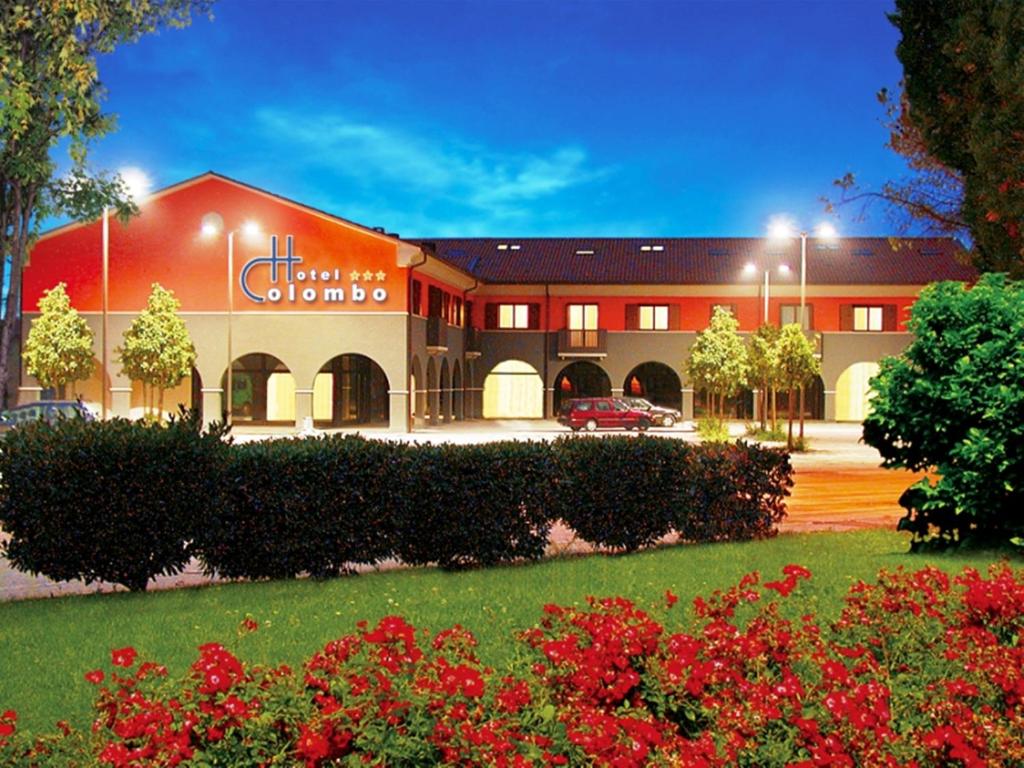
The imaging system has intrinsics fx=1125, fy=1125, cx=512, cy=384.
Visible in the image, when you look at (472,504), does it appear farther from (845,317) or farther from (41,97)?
(845,317)

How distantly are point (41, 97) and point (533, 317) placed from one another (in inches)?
1785

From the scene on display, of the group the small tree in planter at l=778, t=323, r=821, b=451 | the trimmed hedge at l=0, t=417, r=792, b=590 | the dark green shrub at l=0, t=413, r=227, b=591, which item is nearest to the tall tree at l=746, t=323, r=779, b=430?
the small tree in planter at l=778, t=323, r=821, b=451

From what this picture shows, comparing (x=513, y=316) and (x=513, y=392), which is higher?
(x=513, y=316)

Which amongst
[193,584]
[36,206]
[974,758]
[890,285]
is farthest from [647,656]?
[890,285]

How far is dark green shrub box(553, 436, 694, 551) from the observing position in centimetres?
1116

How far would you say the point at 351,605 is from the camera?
8.89 meters

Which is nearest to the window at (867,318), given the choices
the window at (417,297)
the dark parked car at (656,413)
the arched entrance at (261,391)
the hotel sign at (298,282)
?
the dark parked car at (656,413)

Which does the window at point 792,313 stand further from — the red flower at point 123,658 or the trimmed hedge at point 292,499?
the red flower at point 123,658

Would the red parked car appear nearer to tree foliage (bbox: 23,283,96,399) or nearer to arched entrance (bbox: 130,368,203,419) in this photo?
arched entrance (bbox: 130,368,203,419)

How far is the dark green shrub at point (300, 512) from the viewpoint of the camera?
10086mm

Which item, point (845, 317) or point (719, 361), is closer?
point (719, 361)

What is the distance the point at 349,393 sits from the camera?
49969 mm

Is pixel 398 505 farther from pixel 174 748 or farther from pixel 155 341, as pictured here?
pixel 155 341

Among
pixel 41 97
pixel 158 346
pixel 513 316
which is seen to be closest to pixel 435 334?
pixel 513 316
